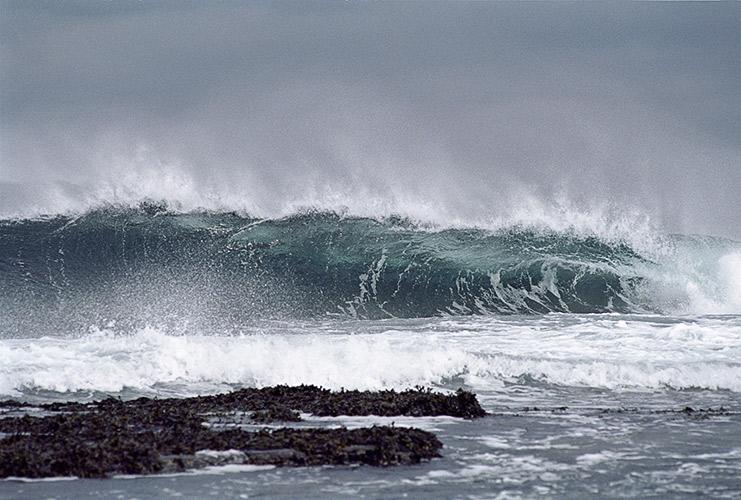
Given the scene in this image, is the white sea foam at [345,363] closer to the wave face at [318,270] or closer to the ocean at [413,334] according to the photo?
the ocean at [413,334]

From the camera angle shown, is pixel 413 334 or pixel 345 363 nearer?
pixel 345 363

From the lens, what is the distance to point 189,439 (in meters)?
5.56

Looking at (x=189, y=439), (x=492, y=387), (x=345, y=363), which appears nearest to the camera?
(x=189, y=439)

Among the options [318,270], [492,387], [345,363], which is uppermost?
[318,270]

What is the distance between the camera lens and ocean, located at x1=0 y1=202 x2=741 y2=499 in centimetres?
498

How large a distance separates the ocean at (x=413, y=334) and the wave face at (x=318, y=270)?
73mm

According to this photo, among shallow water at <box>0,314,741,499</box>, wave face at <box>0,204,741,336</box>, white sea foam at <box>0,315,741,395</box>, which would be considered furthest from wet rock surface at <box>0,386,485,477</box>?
wave face at <box>0,204,741,336</box>

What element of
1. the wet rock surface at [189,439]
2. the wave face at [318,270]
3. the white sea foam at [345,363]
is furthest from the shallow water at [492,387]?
the wave face at [318,270]

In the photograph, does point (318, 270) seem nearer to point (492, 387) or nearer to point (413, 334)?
point (413, 334)

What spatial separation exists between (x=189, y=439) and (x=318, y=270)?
14.8m

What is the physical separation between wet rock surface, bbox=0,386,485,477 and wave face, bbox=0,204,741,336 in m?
8.25

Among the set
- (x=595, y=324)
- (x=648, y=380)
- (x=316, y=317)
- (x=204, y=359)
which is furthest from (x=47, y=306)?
(x=648, y=380)

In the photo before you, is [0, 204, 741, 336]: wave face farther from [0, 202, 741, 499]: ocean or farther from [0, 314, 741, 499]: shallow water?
[0, 314, 741, 499]: shallow water

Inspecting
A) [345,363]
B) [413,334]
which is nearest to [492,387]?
[345,363]
